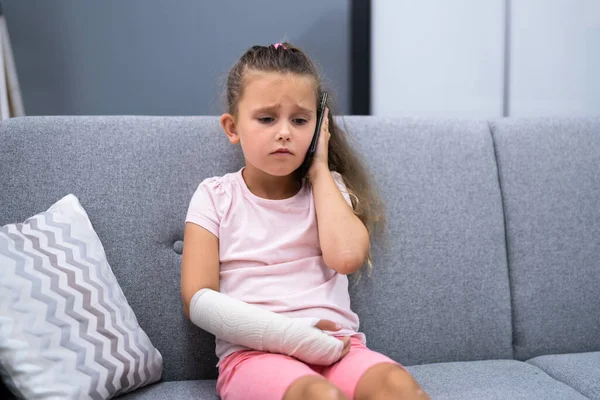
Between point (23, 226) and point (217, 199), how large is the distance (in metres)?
0.40

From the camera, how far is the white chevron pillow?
0.95 metres

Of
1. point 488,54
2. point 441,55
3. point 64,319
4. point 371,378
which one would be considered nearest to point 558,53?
point 488,54

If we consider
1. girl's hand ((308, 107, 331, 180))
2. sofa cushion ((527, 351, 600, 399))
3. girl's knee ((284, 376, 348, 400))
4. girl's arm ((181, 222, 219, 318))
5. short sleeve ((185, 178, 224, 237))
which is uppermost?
girl's hand ((308, 107, 331, 180))

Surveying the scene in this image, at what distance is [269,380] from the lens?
3.17ft

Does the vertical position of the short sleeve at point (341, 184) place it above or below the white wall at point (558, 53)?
below

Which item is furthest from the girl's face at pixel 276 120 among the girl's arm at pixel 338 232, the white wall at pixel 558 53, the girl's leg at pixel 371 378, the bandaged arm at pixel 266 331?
the white wall at pixel 558 53

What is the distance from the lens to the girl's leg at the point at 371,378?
3.13 feet

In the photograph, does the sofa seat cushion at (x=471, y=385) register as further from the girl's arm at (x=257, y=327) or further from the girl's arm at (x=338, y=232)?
the girl's arm at (x=338, y=232)

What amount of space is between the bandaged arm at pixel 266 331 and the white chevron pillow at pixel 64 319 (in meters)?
0.18

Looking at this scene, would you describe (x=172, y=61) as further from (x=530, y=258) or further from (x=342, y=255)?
(x=530, y=258)

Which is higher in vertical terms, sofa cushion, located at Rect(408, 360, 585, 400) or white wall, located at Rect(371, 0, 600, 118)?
white wall, located at Rect(371, 0, 600, 118)

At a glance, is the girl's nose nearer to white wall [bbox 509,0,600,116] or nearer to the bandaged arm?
the bandaged arm

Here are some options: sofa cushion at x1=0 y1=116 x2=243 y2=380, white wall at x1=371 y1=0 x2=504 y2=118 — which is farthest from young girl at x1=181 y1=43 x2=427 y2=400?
white wall at x1=371 y1=0 x2=504 y2=118

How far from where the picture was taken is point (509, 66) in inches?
77.3
